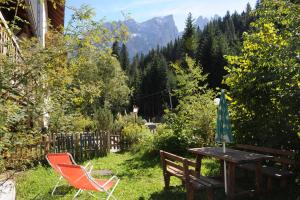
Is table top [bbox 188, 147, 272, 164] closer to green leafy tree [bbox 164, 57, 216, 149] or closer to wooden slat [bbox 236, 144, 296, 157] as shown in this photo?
wooden slat [bbox 236, 144, 296, 157]

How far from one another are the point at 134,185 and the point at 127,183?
355 mm

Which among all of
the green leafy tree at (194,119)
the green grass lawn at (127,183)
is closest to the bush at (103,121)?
the green leafy tree at (194,119)

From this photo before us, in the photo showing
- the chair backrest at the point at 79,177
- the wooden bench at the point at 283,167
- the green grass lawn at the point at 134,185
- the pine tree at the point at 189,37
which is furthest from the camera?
the pine tree at the point at 189,37

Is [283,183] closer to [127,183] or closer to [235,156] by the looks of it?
[235,156]

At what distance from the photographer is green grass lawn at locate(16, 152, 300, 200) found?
6.86m

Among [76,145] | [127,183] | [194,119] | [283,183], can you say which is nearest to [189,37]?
[194,119]

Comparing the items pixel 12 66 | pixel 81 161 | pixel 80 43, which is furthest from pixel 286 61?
pixel 81 161

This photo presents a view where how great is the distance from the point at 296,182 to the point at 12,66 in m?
5.65

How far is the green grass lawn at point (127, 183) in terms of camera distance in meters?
7.22

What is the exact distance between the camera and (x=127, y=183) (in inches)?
333

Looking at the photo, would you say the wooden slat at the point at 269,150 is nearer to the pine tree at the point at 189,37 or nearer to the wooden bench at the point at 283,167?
the wooden bench at the point at 283,167

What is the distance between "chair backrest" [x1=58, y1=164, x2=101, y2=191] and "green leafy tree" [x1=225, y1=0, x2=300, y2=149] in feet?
12.4

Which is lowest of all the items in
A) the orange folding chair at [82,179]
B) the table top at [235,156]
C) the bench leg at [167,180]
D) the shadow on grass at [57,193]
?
the shadow on grass at [57,193]

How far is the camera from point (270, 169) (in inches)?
274
